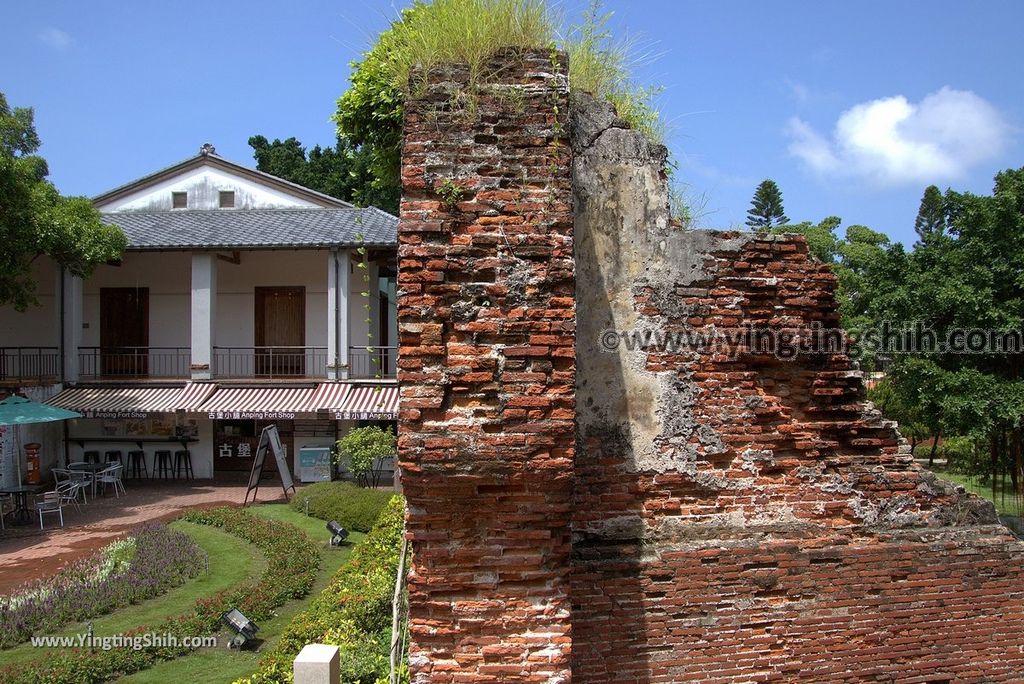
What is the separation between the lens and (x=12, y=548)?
1196 cm

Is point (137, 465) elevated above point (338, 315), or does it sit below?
below

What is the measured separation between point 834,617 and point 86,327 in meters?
21.0

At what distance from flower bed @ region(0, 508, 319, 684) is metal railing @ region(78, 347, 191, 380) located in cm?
755

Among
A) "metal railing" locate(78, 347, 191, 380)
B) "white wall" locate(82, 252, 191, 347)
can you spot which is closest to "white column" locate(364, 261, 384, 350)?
"metal railing" locate(78, 347, 191, 380)

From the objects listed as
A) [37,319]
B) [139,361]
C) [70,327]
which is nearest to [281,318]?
[139,361]

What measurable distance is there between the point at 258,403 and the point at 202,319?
3.04 m

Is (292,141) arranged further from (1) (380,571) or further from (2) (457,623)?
Result: (2) (457,623)

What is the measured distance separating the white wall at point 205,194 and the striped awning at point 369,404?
7.37m

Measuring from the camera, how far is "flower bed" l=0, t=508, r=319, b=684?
669cm

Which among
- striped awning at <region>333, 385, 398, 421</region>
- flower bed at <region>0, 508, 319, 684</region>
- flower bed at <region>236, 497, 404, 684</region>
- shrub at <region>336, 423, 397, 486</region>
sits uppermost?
striped awning at <region>333, 385, 398, 421</region>

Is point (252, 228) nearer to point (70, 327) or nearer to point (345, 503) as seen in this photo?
point (70, 327)

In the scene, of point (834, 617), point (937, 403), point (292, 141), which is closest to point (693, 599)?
point (834, 617)

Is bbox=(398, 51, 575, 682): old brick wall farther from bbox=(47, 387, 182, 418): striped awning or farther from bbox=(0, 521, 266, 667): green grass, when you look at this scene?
bbox=(47, 387, 182, 418): striped awning

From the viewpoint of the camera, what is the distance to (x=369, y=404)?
1739cm
